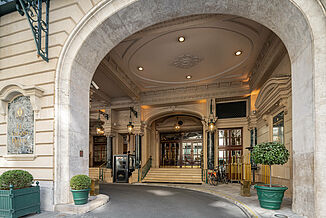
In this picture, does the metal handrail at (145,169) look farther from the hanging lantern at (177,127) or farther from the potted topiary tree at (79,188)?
the potted topiary tree at (79,188)

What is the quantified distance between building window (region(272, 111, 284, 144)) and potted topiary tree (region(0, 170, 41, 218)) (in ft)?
25.4

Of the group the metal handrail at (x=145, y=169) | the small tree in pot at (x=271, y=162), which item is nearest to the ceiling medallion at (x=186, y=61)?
the small tree in pot at (x=271, y=162)

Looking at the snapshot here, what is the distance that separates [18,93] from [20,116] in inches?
24.1

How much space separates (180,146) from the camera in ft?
53.5

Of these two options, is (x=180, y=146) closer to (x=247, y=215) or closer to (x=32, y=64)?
(x=247, y=215)

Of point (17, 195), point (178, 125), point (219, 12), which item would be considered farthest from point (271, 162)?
point (178, 125)

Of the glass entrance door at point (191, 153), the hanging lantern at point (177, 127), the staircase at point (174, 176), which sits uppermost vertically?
the hanging lantern at point (177, 127)

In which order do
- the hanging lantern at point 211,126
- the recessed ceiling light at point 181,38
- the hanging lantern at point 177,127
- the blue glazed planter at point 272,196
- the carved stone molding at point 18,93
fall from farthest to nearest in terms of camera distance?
the hanging lantern at point 177,127, the hanging lantern at point 211,126, the recessed ceiling light at point 181,38, the carved stone molding at point 18,93, the blue glazed planter at point 272,196

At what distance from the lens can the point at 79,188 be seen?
15.6ft

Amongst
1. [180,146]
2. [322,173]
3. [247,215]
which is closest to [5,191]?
[247,215]

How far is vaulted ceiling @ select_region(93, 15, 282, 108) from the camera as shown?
22.6 ft

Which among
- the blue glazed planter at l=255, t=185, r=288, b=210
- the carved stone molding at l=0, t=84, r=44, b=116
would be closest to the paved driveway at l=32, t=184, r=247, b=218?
the blue glazed planter at l=255, t=185, r=288, b=210

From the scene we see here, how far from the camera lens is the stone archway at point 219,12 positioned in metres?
3.87

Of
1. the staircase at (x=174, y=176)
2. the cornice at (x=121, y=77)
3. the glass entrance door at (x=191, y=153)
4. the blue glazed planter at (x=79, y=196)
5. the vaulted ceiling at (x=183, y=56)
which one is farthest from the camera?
the glass entrance door at (x=191, y=153)
